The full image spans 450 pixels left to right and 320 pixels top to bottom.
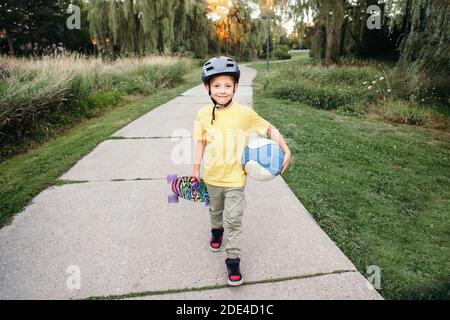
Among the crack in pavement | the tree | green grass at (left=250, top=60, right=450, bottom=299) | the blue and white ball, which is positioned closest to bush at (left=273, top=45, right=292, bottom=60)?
the tree

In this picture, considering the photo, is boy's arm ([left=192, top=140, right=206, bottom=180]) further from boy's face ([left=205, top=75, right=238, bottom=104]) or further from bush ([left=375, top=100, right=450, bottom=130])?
bush ([left=375, top=100, right=450, bottom=130])

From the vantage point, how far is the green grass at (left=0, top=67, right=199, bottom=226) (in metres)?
Answer: 3.87

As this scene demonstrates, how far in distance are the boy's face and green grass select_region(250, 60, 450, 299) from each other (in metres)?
1.57

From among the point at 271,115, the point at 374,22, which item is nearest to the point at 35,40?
the point at 374,22

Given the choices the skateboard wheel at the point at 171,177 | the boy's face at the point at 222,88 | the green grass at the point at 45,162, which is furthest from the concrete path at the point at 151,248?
the boy's face at the point at 222,88

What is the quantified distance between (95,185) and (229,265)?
2.40 m

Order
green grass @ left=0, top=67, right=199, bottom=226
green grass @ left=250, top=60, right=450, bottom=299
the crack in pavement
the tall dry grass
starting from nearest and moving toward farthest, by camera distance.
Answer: the crack in pavement < green grass @ left=250, top=60, right=450, bottom=299 < green grass @ left=0, top=67, right=199, bottom=226 < the tall dry grass

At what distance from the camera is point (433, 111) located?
28.3 ft

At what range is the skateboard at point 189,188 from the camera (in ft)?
9.32

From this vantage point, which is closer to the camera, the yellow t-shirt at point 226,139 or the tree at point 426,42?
the yellow t-shirt at point 226,139

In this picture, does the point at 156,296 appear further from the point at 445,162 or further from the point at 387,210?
the point at 445,162

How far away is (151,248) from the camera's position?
2904mm

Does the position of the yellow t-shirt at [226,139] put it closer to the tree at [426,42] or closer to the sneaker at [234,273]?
the sneaker at [234,273]

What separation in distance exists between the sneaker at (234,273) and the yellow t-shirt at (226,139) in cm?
54
